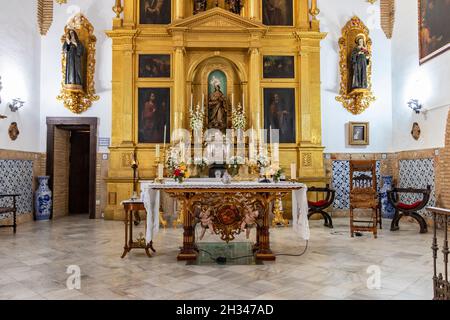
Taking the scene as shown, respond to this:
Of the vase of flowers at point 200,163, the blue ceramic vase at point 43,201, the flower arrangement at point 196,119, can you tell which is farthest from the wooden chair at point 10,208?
the flower arrangement at point 196,119

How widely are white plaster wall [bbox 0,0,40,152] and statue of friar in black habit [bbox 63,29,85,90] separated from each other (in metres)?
0.90

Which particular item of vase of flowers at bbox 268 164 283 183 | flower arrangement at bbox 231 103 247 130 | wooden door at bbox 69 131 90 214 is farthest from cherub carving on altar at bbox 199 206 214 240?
wooden door at bbox 69 131 90 214

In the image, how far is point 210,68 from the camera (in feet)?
31.1

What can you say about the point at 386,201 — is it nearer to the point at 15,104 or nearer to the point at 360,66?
the point at 360,66

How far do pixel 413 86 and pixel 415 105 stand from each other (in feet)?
1.94

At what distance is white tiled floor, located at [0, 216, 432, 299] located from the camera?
355cm

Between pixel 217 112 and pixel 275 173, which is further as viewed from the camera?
pixel 217 112

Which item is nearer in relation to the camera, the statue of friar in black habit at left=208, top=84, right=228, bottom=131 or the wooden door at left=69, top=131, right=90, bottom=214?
the statue of friar in black habit at left=208, top=84, right=228, bottom=131

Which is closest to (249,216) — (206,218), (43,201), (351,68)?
(206,218)

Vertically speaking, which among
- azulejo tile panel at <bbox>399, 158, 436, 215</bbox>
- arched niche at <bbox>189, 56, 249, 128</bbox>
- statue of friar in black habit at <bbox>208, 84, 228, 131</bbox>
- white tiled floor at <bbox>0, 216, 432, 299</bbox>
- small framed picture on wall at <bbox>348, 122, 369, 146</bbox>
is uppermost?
arched niche at <bbox>189, 56, 249, 128</bbox>

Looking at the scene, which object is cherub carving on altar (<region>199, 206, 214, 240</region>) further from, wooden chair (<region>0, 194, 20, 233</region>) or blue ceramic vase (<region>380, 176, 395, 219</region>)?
blue ceramic vase (<region>380, 176, 395, 219</region>)

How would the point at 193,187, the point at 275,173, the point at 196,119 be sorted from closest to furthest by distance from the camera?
the point at 193,187 → the point at 275,173 → the point at 196,119
